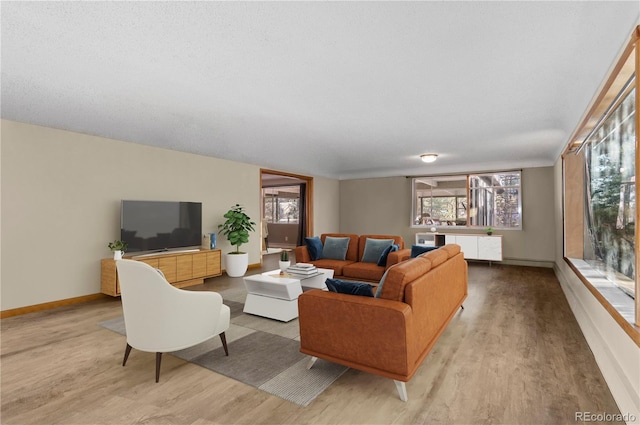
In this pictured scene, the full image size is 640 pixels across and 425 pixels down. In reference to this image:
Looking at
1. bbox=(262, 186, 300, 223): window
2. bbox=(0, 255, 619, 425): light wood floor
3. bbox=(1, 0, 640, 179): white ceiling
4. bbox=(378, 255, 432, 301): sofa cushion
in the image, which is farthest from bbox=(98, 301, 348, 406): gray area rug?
bbox=(262, 186, 300, 223): window

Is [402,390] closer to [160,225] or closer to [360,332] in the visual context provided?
[360,332]

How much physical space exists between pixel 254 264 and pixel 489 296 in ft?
15.4

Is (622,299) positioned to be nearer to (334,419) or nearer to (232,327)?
(334,419)

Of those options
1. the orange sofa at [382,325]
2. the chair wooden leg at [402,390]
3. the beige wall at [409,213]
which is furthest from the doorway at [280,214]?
the chair wooden leg at [402,390]

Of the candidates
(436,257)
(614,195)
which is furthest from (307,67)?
(614,195)

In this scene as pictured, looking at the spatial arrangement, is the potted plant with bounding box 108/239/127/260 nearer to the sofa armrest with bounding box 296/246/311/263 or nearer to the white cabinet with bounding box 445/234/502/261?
the sofa armrest with bounding box 296/246/311/263

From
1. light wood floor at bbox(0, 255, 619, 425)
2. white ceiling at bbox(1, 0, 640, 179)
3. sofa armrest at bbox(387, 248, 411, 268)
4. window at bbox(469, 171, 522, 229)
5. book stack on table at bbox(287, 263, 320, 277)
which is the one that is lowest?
light wood floor at bbox(0, 255, 619, 425)

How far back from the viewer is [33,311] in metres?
4.21

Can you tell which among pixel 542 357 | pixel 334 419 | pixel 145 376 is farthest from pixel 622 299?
pixel 145 376

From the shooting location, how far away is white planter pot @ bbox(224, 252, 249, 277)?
6.32 metres

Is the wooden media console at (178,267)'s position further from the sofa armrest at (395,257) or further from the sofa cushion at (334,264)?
the sofa armrest at (395,257)

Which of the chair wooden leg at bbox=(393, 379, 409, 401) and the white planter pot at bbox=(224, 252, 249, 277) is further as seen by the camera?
the white planter pot at bbox=(224, 252, 249, 277)

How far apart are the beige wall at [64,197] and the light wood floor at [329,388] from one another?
933mm

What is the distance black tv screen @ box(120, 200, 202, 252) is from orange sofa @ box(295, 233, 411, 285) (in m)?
1.96
